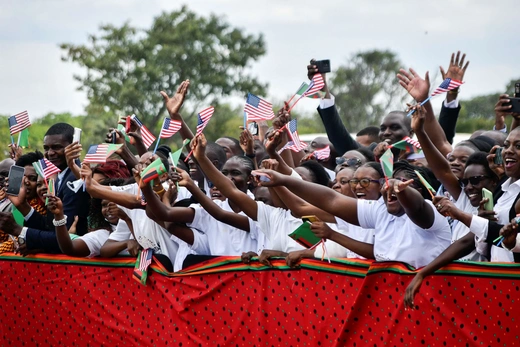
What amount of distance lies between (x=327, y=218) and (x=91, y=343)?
8.96ft

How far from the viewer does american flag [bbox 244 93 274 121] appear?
7431mm

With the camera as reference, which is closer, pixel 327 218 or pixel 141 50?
pixel 327 218

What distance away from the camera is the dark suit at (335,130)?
834 centimetres

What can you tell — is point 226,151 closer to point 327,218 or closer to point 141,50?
point 327,218

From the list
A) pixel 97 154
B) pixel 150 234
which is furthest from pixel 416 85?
pixel 97 154

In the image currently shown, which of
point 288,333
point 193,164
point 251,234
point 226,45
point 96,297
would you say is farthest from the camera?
point 226,45

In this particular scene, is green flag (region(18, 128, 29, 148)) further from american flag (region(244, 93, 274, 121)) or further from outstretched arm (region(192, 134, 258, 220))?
outstretched arm (region(192, 134, 258, 220))

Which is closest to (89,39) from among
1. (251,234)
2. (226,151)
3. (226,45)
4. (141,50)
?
(141,50)

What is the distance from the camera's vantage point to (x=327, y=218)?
627cm

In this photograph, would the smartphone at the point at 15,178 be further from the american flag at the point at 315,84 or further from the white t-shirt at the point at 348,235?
the white t-shirt at the point at 348,235

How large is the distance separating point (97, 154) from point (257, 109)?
56.6 inches

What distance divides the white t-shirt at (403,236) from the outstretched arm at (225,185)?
1125mm

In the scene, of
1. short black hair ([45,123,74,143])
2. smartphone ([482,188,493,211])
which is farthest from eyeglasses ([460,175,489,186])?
short black hair ([45,123,74,143])

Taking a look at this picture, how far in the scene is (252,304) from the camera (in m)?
6.34
